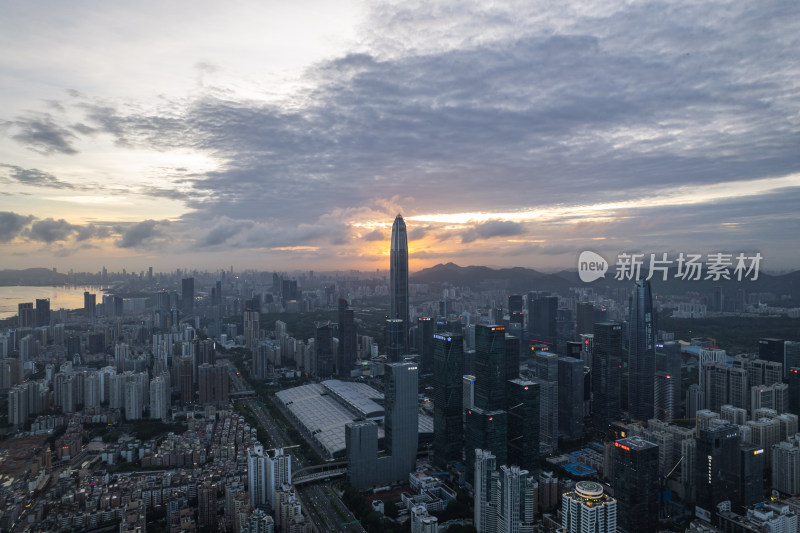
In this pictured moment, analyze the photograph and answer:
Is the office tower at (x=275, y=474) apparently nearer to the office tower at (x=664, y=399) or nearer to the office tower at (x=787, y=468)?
the office tower at (x=787, y=468)

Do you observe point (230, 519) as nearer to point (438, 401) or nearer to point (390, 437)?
point (390, 437)

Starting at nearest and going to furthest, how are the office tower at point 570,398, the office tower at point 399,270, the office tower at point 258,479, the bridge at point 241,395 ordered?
the office tower at point 258,479
the office tower at point 570,398
the bridge at point 241,395
the office tower at point 399,270

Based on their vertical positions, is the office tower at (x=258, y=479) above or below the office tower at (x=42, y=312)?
below

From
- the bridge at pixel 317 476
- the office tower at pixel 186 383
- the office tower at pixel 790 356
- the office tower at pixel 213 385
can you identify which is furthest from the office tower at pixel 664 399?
the office tower at pixel 186 383

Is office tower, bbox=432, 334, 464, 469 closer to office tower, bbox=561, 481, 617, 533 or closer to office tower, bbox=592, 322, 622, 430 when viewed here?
office tower, bbox=592, 322, 622, 430

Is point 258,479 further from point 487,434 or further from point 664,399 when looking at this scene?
point 664,399

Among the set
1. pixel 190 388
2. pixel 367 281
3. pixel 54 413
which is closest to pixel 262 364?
pixel 190 388

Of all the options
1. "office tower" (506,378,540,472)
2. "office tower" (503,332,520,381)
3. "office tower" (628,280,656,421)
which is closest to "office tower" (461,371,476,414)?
"office tower" (503,332,520,381)
